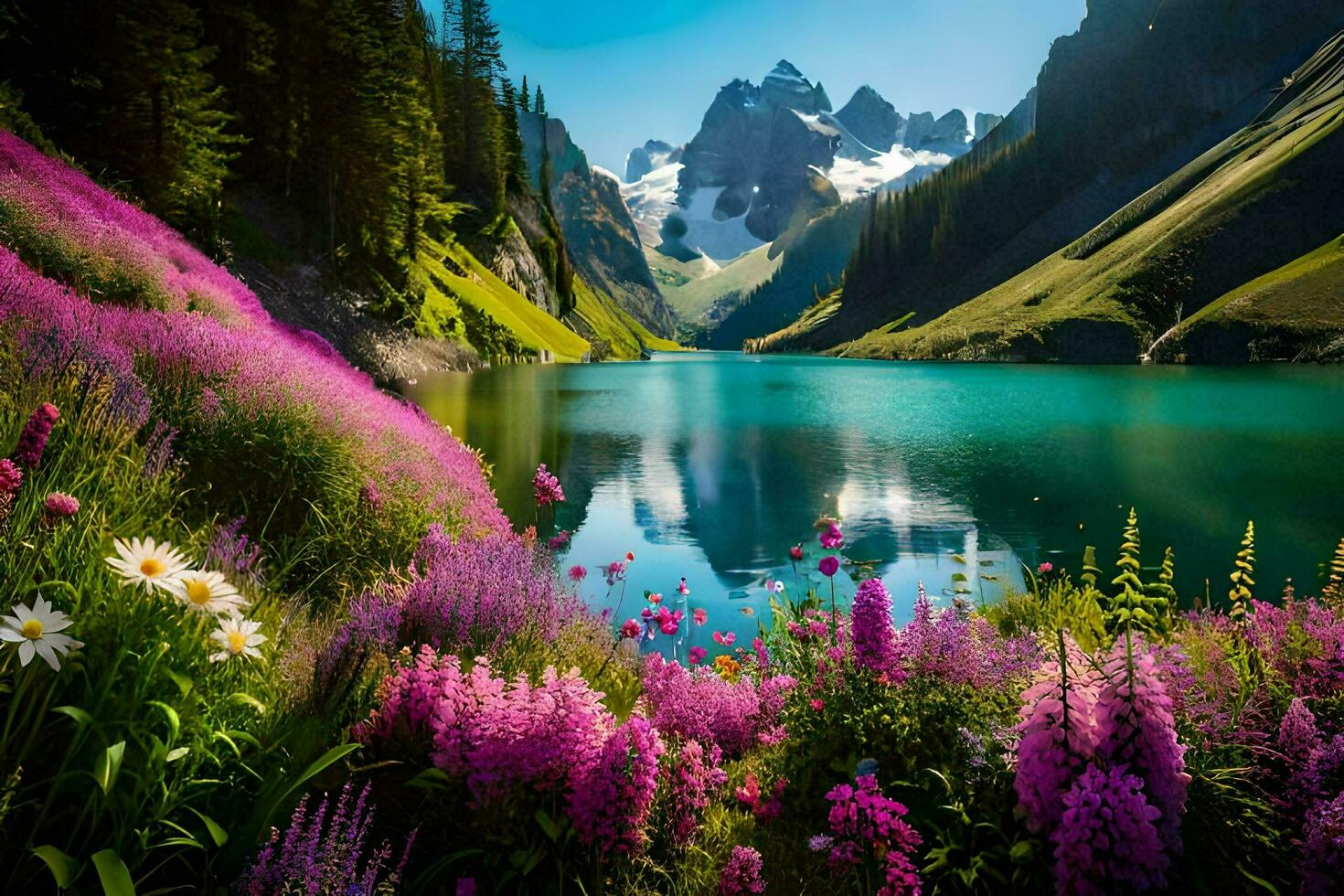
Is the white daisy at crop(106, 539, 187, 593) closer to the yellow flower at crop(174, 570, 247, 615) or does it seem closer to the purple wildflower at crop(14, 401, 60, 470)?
the yellow flower at crop(174, 570, 247, 615)

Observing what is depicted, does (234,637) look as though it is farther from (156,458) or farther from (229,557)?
(156,458)

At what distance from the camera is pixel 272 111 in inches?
1737

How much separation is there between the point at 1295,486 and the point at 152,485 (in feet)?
82.1

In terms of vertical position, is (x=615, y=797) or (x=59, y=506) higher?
(x=59, y=506)

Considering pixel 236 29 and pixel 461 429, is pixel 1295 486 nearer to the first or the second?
pixel 461 429

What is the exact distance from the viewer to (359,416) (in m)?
7.90

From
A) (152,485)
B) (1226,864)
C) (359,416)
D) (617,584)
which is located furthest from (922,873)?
(617,584)

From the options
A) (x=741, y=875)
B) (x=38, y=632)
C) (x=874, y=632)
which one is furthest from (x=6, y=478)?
(x=874, y=632)

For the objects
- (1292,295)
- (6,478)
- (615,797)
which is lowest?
(615,797)

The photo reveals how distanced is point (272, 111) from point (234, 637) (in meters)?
53.2

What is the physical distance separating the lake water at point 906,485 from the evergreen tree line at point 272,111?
1434 centimetres

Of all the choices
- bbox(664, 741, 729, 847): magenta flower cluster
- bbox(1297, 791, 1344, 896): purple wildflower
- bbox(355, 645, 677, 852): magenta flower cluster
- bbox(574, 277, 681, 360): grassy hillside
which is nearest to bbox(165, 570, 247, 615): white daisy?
bbox(355, 645, 677, 852): magenta flower cluster

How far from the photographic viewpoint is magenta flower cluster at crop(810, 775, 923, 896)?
2.85m

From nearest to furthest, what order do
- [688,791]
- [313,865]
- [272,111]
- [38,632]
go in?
[38,632] → [313,865] → [688,791] → [272,111]
